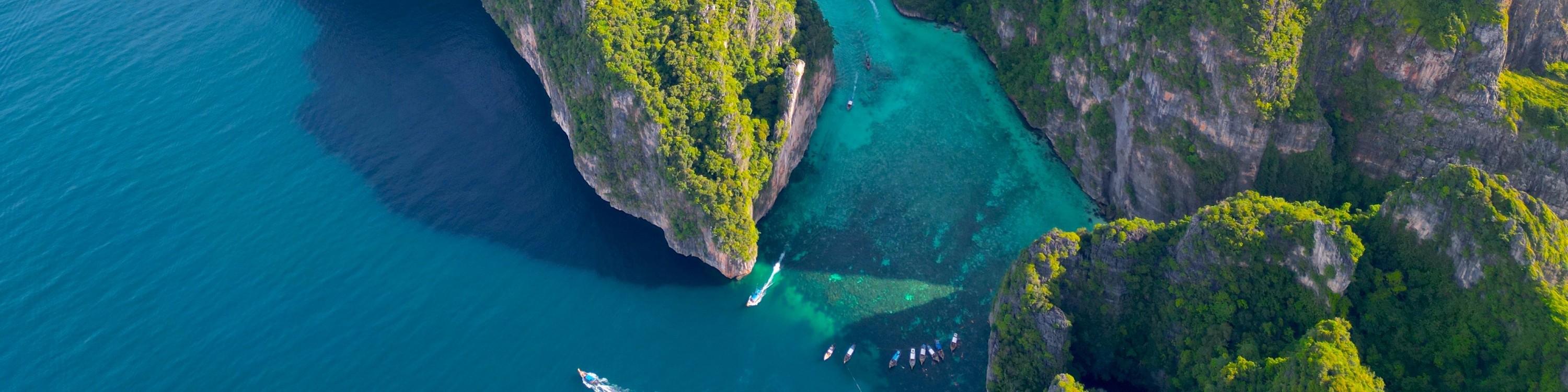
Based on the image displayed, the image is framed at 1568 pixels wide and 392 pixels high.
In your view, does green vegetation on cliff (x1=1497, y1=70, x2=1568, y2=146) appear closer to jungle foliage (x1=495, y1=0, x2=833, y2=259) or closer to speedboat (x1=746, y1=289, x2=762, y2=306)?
jungle foliage (x1=495, y1=0, x2=833, y2=259)

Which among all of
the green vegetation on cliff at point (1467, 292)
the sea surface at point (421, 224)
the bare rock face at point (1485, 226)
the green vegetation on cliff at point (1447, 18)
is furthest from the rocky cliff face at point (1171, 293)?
the green vegetation on cliff at point (1447, 18)

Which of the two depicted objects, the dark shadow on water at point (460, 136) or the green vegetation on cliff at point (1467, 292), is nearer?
the green vegetation on cliff at point (1467, 292)

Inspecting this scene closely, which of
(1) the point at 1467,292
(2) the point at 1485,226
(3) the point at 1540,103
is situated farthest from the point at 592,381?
(3) the point at 1540,103

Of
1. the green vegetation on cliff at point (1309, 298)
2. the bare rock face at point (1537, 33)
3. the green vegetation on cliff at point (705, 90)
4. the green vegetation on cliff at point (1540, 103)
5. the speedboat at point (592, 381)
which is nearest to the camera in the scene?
the green vegetation on cliff at point (1309, 298)

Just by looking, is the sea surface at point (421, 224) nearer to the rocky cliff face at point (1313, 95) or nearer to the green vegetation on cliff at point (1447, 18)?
the rocky cliff face at point (1313, 95)

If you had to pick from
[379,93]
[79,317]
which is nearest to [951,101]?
[379,93]

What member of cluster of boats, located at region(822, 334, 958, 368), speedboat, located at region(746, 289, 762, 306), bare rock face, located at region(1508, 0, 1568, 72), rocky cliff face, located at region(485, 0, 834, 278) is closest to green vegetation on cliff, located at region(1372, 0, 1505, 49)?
bare rock face, located at region(1508, 0, 1568, 72)

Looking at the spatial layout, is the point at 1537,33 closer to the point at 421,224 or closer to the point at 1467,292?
the point at 1467,292
